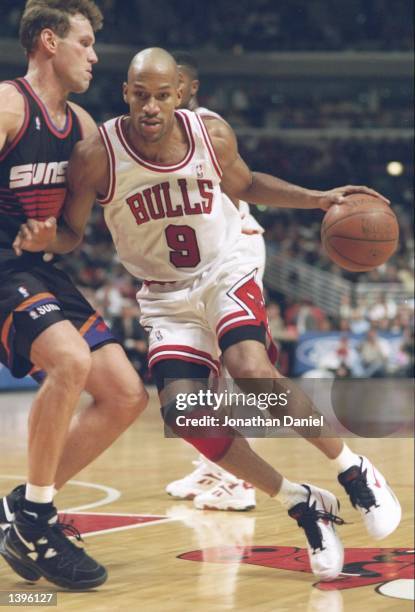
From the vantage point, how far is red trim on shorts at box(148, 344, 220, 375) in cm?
430

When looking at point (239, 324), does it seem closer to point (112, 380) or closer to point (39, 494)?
point (112, 380)

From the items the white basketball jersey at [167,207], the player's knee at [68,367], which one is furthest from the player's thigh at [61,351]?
the white basketball jersey at [167,207]

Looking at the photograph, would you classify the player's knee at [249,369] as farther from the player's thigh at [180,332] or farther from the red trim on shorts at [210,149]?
the red trim on shorts at [210,149]

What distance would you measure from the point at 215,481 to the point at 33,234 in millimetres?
2444

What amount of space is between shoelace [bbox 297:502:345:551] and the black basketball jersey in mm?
1425

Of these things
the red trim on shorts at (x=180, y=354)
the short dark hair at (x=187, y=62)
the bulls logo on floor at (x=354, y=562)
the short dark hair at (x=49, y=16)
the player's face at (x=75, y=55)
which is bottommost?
the bulls logo on floor at (x=354, y=562)

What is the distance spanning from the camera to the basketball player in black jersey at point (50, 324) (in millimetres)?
3760

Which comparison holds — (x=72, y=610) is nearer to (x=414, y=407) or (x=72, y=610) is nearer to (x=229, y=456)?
(x=229, y=456)

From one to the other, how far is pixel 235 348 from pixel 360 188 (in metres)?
0.79

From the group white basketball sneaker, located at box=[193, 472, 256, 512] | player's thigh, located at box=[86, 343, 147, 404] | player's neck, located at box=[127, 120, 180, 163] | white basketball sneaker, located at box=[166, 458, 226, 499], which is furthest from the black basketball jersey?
white basketball sneaker, located at box=[166, 458, 226, 499]

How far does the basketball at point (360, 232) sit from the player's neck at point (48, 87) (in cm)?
115

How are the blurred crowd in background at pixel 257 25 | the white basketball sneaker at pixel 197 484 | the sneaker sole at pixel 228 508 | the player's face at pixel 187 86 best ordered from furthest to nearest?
the blurred crowd in background at pixel 257 25, the white basketball sneaker at pixel 197 484, the sneaker sole at pixel 228 508, the player's face at pixel 187 86

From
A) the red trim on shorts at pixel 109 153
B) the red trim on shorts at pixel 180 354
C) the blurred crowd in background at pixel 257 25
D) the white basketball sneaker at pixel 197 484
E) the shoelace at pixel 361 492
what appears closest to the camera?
the shoelace at pixel 361 492

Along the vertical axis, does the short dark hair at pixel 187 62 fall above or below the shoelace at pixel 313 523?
above
